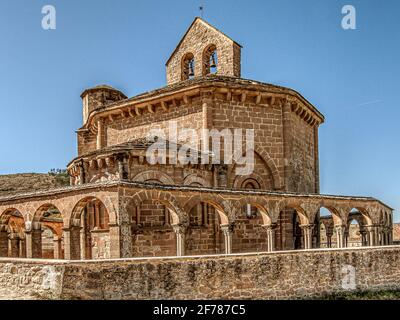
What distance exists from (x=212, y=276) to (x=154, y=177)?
5.61m

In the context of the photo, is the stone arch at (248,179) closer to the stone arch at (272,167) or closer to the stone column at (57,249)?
the stone arch at (272,167)

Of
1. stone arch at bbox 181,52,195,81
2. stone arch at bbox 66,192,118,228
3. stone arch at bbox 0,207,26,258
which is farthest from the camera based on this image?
stone arch at bbox 181,52,195,81

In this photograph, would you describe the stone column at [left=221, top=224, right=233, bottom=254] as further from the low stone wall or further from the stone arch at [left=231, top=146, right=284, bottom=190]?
the stone arch at [left=231, top=146, right=284, bottom=190]

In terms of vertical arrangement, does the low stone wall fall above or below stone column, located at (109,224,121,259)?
below

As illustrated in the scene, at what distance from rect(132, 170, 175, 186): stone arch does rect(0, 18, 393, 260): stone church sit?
1.4 inches

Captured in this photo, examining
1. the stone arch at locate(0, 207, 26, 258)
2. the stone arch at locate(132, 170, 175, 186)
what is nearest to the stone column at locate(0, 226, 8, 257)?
the stone arch at locate(0, 207, 26, 258)

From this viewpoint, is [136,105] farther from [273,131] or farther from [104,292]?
[104,292]

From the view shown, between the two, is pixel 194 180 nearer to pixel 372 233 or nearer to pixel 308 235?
pixel 308 235

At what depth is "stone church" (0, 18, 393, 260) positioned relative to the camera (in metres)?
12.8

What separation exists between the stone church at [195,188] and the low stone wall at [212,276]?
228 cm

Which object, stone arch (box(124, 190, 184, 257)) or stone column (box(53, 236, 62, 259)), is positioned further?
stone column (box(53, 236, 62, 259))

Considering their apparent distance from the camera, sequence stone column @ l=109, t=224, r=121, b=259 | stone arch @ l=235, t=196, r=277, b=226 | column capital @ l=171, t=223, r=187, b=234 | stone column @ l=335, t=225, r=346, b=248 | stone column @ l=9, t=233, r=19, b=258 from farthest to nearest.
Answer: stone column @ l=9, t=233, r=19, b=258
stone column @ l=335, t=225, r=346, b=248
stone arch @ l=235, t=196, r=277, b=226
column capital @ l=171, t=223, r=187, b=234
stone column @ l=109, t=224, r=121, b=259

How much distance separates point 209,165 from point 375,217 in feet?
24.2
